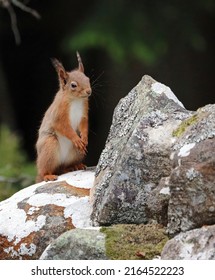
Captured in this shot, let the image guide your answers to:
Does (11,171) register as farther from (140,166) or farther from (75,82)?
(140,166)

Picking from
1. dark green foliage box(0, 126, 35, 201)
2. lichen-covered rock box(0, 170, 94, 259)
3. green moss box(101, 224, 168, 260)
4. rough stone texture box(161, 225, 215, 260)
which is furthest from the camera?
dark green foliage box(0, 126, 35, 201)

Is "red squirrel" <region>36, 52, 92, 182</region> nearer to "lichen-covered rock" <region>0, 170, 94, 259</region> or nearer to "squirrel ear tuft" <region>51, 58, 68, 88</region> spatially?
"squirrel ear tuft" <region>51, 58, 68, 88</region>

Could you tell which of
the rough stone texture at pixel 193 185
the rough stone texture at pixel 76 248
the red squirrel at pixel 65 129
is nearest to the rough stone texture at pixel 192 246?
the rough stone texture at pixel 193 185

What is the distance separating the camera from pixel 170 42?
53.1 ft

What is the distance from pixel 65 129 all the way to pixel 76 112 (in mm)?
250

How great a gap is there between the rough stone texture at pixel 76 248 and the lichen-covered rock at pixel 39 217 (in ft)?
1.82

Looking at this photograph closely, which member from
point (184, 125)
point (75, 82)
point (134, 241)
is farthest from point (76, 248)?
point (75, 82)

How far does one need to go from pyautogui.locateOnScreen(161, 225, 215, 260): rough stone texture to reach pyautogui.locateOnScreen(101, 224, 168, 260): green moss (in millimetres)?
153

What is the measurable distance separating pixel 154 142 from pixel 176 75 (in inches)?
425

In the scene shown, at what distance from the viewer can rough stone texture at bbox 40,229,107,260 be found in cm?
518

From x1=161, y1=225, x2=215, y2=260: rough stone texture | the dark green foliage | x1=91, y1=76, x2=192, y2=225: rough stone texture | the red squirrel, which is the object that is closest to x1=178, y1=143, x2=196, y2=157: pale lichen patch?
x1=91, y1=76, x2=192, y2=225: rough stone texture

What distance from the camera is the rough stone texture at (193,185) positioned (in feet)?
16.7

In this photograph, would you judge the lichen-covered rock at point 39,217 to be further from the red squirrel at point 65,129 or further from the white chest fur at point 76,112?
the white chest fur at point 76,112
